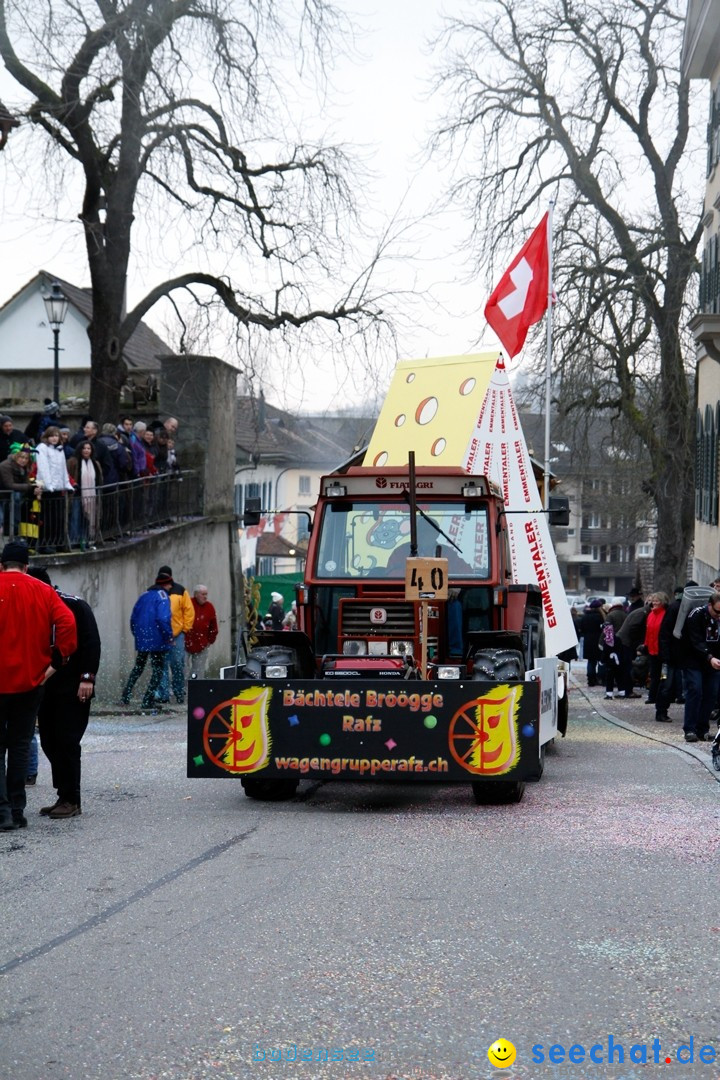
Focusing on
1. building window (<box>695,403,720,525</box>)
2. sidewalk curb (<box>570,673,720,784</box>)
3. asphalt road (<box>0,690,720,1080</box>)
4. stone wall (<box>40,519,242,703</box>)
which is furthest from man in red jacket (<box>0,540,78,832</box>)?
building window (<box>695,403,720,525</box>)

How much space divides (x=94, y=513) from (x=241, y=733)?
1084 cm

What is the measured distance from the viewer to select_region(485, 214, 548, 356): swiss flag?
821 inches

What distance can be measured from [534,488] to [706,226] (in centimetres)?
1480

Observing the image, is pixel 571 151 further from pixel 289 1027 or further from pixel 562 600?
pixel 289 1027

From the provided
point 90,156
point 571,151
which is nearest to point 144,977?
point 90,156

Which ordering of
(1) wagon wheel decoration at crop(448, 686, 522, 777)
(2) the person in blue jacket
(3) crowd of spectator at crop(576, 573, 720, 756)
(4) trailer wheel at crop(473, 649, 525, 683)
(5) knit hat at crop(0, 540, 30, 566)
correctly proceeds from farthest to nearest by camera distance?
1. (2) the person in blue jacket
2. (3) crowd of spectator at crop(576, 573, 720, 756)
3. (4) trailer wheel at crop(473, 649, 525, 683)
4. (1) wagon wheel decoration at crop(448, 686, 522, 777)
5. (5) knit hat at crop(0, 540, 30, 566)

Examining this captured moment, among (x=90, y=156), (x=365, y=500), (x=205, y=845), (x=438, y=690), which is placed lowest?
(x=205, y=845)

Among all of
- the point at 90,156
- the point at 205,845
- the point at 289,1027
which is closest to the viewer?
the point at 289,1027

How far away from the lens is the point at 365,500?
1302cm

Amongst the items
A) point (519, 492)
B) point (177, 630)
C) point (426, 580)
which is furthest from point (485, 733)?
point (177, 630)

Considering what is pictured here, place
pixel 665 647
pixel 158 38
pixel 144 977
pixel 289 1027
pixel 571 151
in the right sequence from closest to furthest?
pixel 289 1027, pixel 144 977, pixel 665 647, pixel 158 38, pixel 571 151

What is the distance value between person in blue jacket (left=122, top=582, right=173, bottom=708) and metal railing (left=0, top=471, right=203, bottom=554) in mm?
1424

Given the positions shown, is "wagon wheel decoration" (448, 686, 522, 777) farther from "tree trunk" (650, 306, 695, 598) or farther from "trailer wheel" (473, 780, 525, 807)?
"tree trunk" (650, 306, 695, 598)

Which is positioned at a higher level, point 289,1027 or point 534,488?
point 534,488
